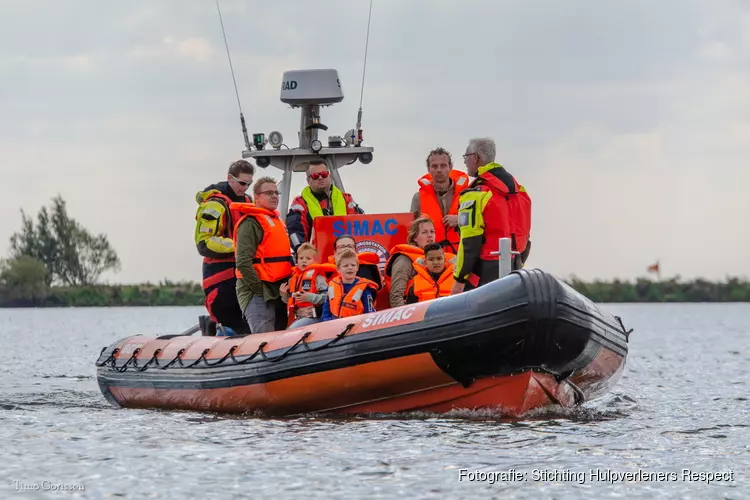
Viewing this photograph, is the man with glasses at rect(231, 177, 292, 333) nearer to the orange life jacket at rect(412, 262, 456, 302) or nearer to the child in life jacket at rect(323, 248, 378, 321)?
the child in life jacket at rect(323, 248, 378, 321)

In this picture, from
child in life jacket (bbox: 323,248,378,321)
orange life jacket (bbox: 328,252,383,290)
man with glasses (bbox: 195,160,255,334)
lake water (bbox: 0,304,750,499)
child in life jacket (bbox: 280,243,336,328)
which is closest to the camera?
lake water (bbox: 0,304,750,499)

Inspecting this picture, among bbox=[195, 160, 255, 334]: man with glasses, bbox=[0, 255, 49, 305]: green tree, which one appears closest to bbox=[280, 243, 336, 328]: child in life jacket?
bbox=[195, 160, 255, 334]: man with glasses

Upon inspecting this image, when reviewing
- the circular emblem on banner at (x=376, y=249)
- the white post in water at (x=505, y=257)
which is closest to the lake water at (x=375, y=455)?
the white post in water at (x=505, y=257)

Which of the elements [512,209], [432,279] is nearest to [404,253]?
[432,279]

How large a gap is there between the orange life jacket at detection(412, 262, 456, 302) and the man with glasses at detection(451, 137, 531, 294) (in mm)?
219

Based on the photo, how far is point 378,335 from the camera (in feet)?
28.5

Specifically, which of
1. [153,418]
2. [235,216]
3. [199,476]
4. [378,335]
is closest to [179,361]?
[153,418]

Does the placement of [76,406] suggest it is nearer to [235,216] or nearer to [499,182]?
[235,216]

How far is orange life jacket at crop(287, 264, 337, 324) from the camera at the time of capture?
945cm

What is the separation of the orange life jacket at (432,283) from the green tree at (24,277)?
2445 inches

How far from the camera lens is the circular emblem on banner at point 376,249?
9961 mm

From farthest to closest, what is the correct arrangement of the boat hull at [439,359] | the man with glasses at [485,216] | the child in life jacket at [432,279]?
the child in life jacket at [432,279] < the man with glasses at [485,216] < the boat hull at [439,359]

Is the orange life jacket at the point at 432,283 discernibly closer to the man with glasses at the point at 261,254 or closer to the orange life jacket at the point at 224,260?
the man with glasses at the point at 261,254

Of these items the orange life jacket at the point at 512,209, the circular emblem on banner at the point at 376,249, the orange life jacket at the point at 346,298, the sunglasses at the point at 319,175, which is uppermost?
the sunglasses at the point at 319,175
